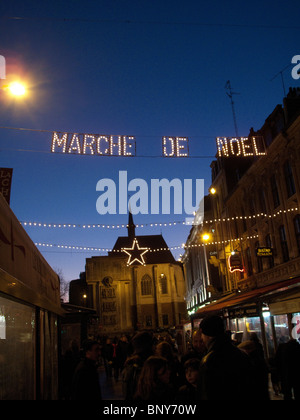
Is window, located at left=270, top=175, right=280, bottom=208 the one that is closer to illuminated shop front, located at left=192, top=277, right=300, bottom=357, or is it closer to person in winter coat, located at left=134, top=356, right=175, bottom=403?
illuminated shop front, located at left=192, top=277, right=300, bottom=357

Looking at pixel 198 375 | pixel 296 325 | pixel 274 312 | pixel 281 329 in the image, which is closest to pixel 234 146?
pixel 274 312

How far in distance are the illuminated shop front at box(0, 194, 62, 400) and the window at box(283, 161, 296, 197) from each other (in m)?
13.9

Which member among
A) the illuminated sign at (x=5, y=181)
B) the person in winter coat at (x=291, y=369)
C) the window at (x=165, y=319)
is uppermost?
the illuminated sign at (x=5, y=181)

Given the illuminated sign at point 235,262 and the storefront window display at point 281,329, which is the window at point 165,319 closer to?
the illuminated sign at point 235,262

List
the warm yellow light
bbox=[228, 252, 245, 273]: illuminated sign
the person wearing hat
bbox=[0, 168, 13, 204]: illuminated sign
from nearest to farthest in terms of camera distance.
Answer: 1. the person wearing hat
2. the warm yellow light
3. bbox=[0, 168, 13, 204]: illuminated sign
4. bbox=[228, 252, 245, 273]: illuminated sign

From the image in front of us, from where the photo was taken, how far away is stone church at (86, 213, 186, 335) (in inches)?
2493

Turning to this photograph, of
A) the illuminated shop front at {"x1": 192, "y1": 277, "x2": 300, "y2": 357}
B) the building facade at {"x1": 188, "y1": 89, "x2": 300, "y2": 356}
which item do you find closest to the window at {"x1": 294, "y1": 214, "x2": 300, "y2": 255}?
the building facade at {"x1": 188, "y1": 89, "x2": 300, "y2": 356}

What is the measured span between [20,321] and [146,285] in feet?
204

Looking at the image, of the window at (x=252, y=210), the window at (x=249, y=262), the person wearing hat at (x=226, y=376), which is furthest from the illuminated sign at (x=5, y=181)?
the window at (x=249, y=262)

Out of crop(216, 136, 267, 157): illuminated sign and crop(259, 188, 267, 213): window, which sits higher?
crop(259, 188, 267, 213): window

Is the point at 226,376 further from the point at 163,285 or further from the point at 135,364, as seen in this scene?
the point at 163,285

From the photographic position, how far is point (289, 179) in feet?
61.1

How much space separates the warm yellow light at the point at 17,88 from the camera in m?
9.25

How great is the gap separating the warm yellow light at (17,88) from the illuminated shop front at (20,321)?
4043 millimetres
